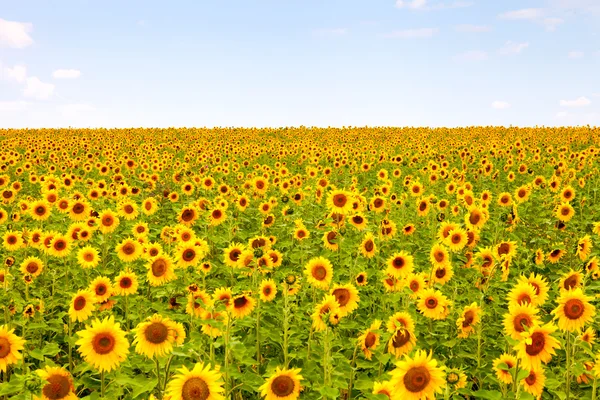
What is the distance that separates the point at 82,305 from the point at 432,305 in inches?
146

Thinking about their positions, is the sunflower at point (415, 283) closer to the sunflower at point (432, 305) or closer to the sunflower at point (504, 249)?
the sunflower at point (432, 305)

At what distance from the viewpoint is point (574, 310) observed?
12.9ft

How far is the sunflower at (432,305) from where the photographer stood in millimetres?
5387

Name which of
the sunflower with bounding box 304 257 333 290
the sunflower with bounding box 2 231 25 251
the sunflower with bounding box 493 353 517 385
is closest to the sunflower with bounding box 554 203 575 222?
the sunflower with bounding box 304 257 333 290

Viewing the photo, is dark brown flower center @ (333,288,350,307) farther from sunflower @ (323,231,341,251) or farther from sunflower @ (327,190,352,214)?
sunflower @ (327,190,352,214)

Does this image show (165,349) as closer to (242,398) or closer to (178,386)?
(178,386)

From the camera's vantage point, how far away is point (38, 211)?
889 centimetres

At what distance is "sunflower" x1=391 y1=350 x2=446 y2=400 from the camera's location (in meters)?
3.07

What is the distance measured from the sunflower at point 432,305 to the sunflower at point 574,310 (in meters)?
1.48

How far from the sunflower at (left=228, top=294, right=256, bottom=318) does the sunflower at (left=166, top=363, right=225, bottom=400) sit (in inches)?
68.0

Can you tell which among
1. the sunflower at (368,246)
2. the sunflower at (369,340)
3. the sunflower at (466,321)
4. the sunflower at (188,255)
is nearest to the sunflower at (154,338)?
the sunflower at (369,340)

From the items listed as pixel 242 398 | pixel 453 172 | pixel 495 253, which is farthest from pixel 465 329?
pixel 453 172

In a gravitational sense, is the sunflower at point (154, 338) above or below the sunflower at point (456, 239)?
below

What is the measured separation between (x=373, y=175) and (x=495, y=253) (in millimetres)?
12417
